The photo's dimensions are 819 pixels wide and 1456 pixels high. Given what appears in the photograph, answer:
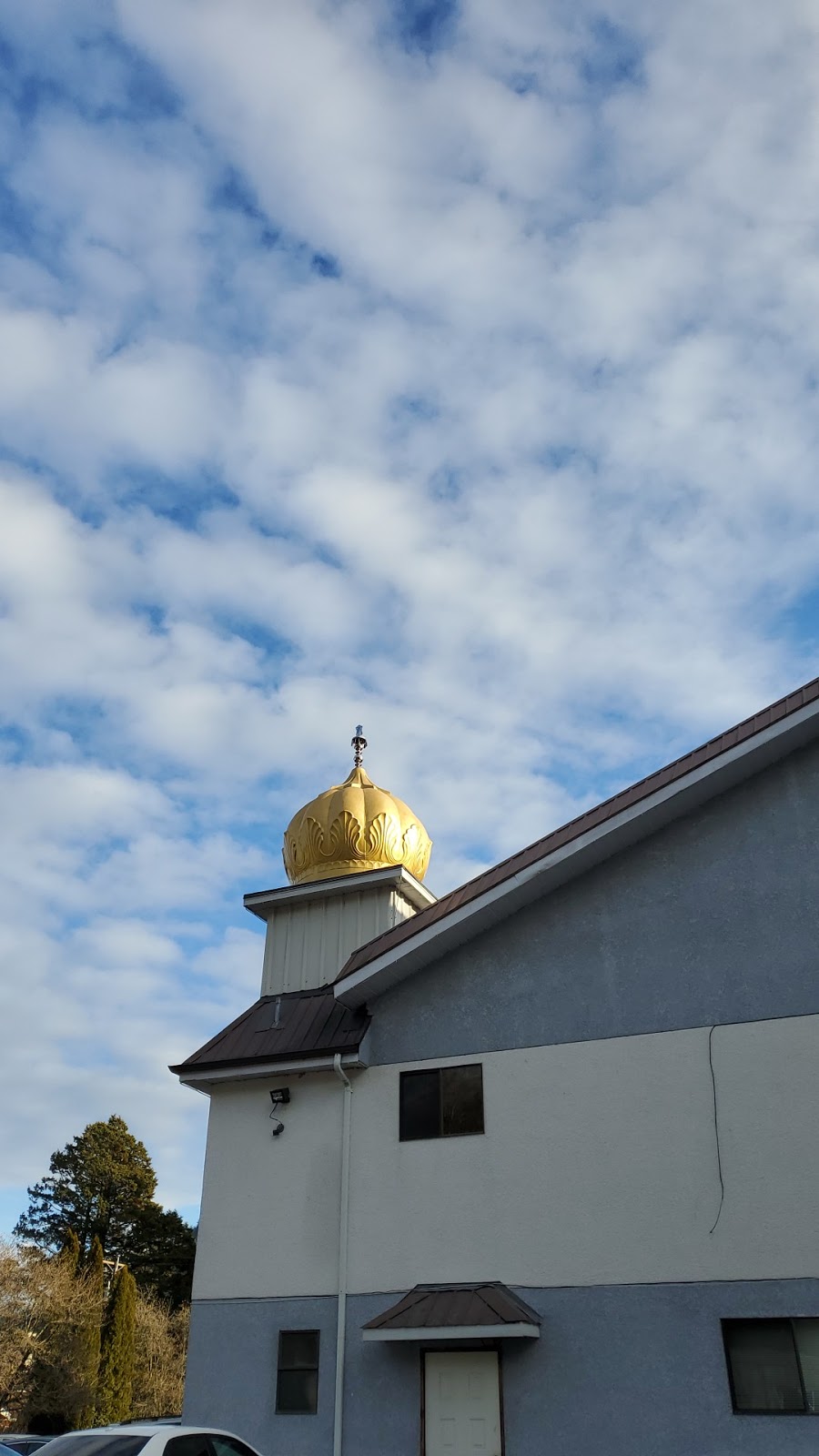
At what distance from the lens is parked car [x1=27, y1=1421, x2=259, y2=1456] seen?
7664 mm

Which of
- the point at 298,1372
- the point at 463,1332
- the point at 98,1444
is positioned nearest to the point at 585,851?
the point at 463,1332

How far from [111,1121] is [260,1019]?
138 feet

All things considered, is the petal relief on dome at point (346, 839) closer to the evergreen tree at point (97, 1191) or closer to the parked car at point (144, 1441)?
the parked car at point (144, 1441)

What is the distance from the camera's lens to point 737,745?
482 inches

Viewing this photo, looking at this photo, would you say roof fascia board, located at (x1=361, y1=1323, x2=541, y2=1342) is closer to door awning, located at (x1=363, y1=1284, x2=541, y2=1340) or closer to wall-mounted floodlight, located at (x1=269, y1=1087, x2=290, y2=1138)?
door awning, located at (x1=363, y1=1284, x2=541, y2=1340)

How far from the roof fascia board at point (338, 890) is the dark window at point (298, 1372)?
6747 millimetres

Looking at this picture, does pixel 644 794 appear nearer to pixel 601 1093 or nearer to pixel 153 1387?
pixel 601 1093

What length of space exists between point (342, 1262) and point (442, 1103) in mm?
2040

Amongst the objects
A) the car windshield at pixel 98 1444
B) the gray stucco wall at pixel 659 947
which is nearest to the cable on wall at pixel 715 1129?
the gray stucco wall at pixel 659 947

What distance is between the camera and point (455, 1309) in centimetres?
1142

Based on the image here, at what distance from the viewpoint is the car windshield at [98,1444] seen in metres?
7.61

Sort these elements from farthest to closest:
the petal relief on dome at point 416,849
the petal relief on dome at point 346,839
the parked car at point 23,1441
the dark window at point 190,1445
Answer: the petal relief on dome at point 416,849
the parked car at point 23,1441
the petal relief on dome at point 346,839
the dark window at point 190,1445

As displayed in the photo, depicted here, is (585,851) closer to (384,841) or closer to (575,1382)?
(575,1382)

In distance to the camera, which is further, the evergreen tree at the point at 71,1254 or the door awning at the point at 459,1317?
the evergreen tree at the point at 71,1254
